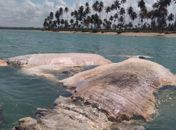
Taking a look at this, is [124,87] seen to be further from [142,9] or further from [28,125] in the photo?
[142,9]

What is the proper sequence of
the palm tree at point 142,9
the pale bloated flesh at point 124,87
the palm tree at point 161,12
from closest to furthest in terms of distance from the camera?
1. the pale bloated flesh at point 124,87
2. the palm tree at point 161,12
3. the palm tree at point 142,9

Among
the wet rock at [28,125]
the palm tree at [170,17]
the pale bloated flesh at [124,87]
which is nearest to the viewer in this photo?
the wet rock at [28,125]

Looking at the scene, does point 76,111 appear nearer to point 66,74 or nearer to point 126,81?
point 126,81

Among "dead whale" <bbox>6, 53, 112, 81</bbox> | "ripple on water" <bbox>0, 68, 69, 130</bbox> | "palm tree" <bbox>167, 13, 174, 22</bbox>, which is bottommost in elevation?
"palm tree" <bbox>167, 13, 174, 22</bbox>

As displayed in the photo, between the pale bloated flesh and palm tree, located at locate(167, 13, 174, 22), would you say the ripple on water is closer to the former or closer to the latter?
the pale bloated flesh

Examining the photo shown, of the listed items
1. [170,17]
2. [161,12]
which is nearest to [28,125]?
[161,12]

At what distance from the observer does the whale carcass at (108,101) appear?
8502mm

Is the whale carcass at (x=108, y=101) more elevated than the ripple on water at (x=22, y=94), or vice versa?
the whale carcass at (x=108, y=101)

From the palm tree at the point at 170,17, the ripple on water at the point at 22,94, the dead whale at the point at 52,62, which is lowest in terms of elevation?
the palm tree at the point at 170,17

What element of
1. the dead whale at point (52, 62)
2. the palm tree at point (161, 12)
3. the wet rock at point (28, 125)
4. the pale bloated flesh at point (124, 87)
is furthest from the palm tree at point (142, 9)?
the wet rock at point (28, 125)

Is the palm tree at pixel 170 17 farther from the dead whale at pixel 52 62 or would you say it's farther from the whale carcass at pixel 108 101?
the whale carcass at pixel 108 101

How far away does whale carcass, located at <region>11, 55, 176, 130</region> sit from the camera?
8.50 metres

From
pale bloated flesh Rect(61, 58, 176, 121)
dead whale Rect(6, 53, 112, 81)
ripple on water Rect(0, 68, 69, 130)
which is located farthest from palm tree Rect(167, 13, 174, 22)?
pale bloated flesh Rect(61, 58, 176, 121)

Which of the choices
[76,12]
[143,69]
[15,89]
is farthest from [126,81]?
[76,12]
